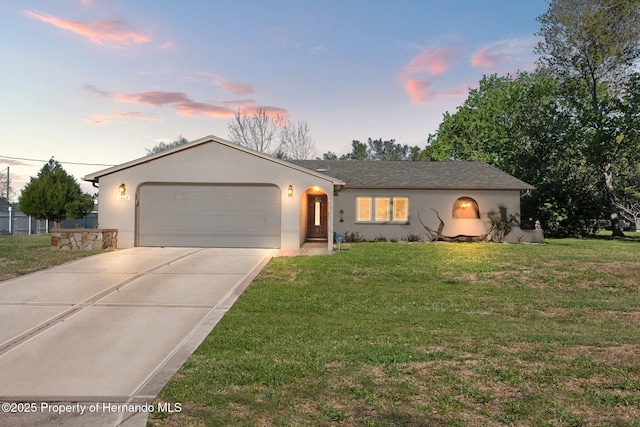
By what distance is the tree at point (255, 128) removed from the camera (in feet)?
137

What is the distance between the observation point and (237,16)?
16.5m

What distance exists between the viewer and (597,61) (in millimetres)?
28516

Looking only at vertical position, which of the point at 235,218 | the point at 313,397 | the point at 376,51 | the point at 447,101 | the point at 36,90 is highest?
the point at 447,101

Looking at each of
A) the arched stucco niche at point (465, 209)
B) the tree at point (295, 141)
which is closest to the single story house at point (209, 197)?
the arched stucco niche at point (465, 209)

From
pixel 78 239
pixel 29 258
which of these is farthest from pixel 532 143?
pixel 29 258

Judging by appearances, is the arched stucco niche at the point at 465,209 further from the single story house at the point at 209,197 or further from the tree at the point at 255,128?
the tree at the point at 255,128

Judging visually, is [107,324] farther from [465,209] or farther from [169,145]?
[169,145]

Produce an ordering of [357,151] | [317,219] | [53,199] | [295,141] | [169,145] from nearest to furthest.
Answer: [317,219] → [53,199] → [295,141] → [169,145] → [357,151]

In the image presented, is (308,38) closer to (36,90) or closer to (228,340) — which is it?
(36,90)

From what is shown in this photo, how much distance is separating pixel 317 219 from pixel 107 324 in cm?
1582

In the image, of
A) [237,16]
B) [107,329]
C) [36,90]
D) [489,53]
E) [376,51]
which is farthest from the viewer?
[489,53]

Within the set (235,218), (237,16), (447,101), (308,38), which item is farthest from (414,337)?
(447,101)

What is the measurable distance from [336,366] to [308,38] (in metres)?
16.9

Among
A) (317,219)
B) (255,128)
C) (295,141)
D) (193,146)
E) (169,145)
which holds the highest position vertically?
(169,145)
